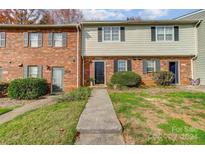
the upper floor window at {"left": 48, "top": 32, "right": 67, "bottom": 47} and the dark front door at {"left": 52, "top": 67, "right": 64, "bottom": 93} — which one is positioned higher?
the upper floor window at {"left": 48, "top": 32, "right": 67, "bottom": 47}

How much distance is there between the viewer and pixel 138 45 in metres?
15.2

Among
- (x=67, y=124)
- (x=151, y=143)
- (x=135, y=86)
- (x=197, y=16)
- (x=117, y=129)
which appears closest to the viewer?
(x=151, y=143)

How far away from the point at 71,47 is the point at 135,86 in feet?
19.1

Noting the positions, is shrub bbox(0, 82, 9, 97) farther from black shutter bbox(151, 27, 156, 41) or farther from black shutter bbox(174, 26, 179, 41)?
black shutter bbox(174, 26, 179, 41)

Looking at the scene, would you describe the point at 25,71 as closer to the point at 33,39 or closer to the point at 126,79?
the point at 33,39

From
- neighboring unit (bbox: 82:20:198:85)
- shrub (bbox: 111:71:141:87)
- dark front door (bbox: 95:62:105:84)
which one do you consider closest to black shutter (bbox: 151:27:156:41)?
neighboring unit (bbox: 82:20:198:85)

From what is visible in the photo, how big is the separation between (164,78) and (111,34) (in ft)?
→ 17.6

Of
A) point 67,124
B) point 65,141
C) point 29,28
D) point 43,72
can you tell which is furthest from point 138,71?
Result: point 65,141

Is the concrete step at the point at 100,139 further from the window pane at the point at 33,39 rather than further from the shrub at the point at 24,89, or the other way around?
the window pane at the point at 33,39

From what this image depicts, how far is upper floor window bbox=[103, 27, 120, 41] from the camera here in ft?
49.2

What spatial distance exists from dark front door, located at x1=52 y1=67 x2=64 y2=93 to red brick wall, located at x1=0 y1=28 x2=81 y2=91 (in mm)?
314

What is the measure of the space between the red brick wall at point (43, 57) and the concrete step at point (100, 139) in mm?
10532

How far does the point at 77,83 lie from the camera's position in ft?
48.4

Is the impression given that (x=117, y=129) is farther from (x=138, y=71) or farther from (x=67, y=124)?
(x=138, y=71)
